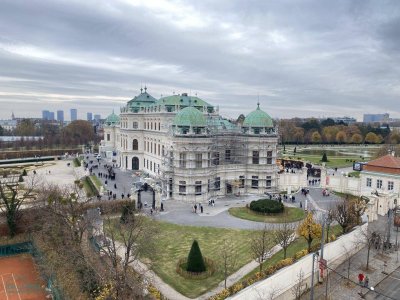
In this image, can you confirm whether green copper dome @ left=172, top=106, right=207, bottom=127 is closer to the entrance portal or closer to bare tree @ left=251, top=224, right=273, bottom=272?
bare tree @ left=251, top=224, right=273, bottom=272

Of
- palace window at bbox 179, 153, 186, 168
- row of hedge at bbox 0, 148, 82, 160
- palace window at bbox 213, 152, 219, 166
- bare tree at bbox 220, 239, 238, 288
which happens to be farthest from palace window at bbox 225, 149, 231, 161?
row of hedge at bbox 0, 148, 82, 160

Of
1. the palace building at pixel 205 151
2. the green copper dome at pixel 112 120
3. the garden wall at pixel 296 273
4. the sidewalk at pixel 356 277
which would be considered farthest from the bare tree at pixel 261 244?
the green copper dome at pixel 112 120

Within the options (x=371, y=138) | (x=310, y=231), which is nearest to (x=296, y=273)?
(x=310, y=231)

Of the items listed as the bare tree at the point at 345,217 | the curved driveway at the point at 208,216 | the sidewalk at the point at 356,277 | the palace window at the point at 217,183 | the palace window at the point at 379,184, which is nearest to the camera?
the sidewalk at the point at 356,277

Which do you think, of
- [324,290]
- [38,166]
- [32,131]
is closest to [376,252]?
[324,290]

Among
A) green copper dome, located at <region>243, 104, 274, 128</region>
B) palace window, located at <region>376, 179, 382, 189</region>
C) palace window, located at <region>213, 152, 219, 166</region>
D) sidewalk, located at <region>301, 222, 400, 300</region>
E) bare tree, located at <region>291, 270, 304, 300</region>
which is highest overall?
green copper dome, located at <region>243, 104, 274, 128</region>

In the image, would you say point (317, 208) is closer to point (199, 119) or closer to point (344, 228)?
point (344, 228)

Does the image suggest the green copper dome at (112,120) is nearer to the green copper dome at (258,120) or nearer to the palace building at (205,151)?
the palace building at (205,151)
